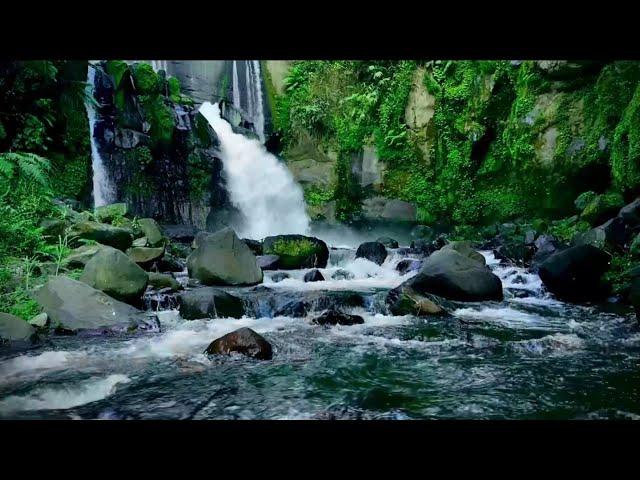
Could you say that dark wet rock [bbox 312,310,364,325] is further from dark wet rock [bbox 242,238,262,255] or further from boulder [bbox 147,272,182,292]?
dark wet rock [bbox 242,238,262,255]

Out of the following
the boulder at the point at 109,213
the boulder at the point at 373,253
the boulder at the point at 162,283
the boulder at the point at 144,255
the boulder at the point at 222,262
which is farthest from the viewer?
the boulder at the point at 373,253

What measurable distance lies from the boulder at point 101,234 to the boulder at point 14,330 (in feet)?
13.2

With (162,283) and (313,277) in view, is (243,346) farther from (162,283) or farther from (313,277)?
(313,277)

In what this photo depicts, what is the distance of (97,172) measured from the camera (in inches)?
629

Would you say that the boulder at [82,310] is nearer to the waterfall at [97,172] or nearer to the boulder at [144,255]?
the boulder at [144,255]

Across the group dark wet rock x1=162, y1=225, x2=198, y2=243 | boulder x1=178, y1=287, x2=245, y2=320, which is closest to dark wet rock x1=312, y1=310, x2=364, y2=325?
boulder x1=178, y1=287, x2=245, y2=320

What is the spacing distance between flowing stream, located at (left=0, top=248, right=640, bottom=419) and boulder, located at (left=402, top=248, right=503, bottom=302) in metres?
1.04

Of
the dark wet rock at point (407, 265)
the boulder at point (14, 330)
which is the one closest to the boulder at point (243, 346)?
the boulder at point (14, 330)

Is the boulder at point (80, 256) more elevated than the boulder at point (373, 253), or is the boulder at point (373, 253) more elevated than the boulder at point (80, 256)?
the boulder at point (80, 256)

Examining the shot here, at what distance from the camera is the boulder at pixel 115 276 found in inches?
286
